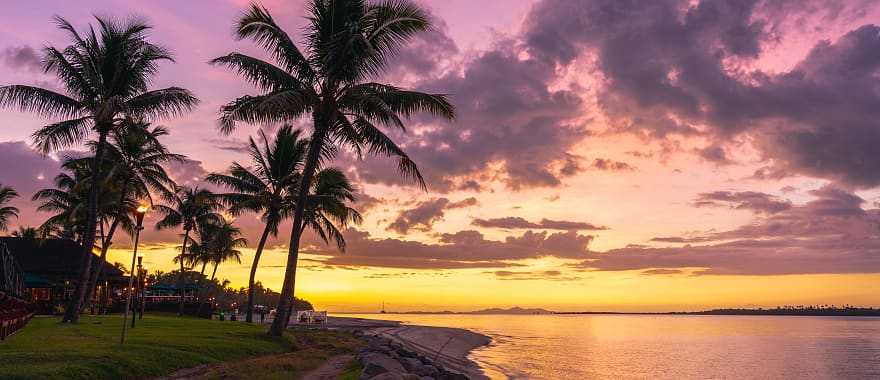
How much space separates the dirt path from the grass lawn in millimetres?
404

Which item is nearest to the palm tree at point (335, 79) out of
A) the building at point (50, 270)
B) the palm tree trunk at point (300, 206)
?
the palm tree trunk at point (300, 206)

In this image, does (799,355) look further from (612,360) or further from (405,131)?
(405,131)

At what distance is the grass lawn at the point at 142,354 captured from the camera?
45.9ft

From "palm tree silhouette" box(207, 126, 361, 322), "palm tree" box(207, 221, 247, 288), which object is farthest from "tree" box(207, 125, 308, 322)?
"palm tree" box(207, 221, 247, 288)

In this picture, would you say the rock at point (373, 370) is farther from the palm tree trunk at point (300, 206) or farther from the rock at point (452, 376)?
the palm tree trunk at point (300, 206)

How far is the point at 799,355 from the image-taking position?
48219 millimetres

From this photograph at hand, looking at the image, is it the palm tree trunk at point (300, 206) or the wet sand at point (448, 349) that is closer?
the palm tree trunk at point (300, 206)

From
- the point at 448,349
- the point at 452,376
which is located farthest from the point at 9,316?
the point at 448,349

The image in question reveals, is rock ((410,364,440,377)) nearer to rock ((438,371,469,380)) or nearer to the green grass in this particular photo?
rock ((438,371,469,380))

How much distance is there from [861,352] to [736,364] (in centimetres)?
1949

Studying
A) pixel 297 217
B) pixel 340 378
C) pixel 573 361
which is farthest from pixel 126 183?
pixel 573 361

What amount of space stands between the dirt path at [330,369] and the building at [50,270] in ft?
87.8

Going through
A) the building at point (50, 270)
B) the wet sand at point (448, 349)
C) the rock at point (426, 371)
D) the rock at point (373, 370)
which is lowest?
the wet sand at point (448, 349)

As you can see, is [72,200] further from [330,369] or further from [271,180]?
[330,369]
